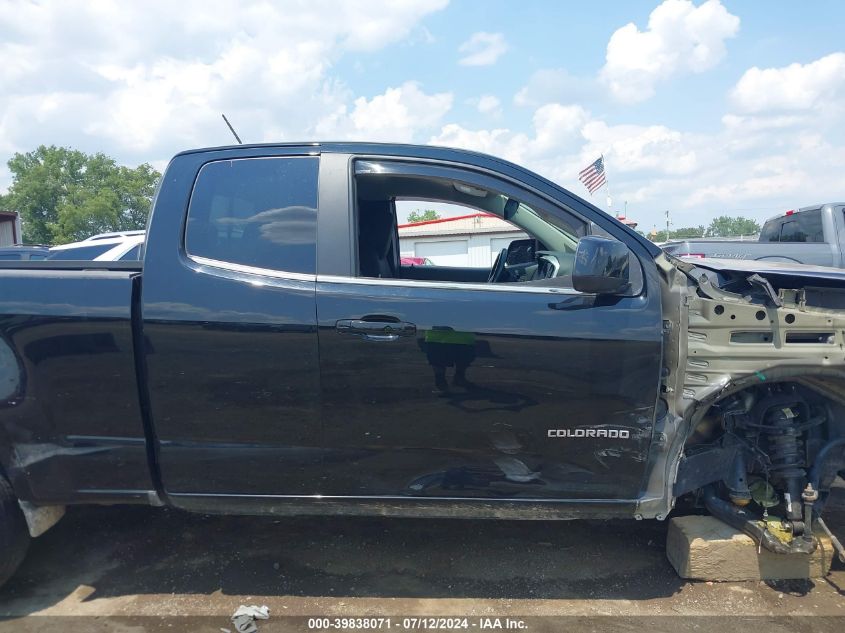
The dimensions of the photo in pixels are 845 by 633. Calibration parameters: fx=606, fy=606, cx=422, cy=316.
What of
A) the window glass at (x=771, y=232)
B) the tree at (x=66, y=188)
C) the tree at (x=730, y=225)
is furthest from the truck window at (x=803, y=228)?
the tree at (x=730, y=225)

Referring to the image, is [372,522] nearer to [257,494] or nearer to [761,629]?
[257,494]

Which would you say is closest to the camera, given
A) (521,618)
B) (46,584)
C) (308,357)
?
(308,357)

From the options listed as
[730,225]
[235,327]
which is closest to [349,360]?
[235,327]

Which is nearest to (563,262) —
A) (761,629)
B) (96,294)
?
(761,629)

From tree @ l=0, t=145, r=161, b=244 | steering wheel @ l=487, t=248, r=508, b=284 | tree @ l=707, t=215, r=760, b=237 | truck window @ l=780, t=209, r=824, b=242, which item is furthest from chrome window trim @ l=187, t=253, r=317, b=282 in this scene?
tree @ l=707, t=215, r=760, b=237

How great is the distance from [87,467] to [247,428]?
2.44ft

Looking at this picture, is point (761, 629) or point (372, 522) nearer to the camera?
point (761, 629)

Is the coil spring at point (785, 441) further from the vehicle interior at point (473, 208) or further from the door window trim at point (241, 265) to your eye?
the door window trim at point (241, 265)

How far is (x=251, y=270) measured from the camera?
266cm

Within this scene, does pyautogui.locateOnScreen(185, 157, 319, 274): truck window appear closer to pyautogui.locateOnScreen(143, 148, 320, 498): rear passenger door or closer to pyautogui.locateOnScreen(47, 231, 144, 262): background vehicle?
pyautogui.locateOnScreen(143, 148, 320, 498): rear passenger door

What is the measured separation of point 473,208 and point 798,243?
21.9ft

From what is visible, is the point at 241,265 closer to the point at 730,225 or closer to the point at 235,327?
the point at 235,327

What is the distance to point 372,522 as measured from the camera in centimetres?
363

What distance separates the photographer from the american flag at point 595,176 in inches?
634
